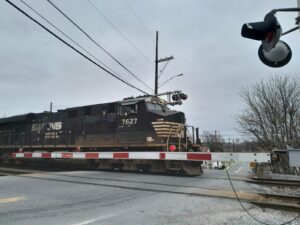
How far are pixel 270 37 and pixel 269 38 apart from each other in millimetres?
20

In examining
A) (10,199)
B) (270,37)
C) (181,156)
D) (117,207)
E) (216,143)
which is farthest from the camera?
(216,143)

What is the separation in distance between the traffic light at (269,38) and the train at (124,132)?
9.76 meters

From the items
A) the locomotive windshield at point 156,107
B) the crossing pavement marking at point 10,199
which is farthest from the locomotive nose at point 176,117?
the crossing pavement marking at point 10,199

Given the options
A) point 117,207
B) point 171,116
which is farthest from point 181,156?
point 117,207

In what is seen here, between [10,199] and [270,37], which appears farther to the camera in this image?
[10,199]

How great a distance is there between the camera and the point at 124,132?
47.7 feet

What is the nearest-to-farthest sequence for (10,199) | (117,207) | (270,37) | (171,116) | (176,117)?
(270,37) < (117,207) < (10,199) < (171,116) < (176,117)

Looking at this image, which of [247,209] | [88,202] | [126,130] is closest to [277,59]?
[247,209]

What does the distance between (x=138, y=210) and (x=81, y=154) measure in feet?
27.9

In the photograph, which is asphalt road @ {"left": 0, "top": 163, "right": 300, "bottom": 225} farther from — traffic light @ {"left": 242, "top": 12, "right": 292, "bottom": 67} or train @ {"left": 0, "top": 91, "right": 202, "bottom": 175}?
train @ {"left": 0, "top": 91, "right": 202, "bottom": 175}

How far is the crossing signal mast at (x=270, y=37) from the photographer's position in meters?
2.94

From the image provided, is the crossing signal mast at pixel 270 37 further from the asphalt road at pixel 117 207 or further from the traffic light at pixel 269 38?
the asphalt road at pixel 117 207

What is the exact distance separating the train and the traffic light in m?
9.76

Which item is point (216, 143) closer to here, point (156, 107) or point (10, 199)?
point (156, 107)
